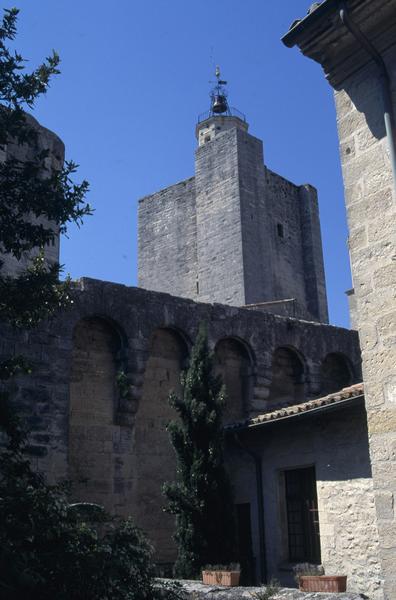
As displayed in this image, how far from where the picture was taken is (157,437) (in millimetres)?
13727

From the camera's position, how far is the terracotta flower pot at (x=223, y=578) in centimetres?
992

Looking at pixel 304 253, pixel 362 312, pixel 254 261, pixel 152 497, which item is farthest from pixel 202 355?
pixel 304 253

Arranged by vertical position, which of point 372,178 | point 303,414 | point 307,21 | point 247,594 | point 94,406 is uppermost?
point 307,21

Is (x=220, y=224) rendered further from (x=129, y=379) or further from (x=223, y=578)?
(x=223, y=578)

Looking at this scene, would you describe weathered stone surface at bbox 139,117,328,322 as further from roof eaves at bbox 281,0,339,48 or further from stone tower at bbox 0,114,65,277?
roof eaves at bbox 281,0,339,48

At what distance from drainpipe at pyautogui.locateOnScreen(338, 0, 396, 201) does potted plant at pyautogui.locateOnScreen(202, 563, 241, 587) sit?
6.44 metres

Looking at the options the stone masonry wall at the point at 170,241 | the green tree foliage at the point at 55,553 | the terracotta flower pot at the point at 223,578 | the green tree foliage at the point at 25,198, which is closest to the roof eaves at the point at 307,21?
the green tree foliage at the point at 25,198

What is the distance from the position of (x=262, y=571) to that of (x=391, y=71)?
9284mm

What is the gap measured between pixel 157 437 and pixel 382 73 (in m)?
9.22

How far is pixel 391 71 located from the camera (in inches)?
231

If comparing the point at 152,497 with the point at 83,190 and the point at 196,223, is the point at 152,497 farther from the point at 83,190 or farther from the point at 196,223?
the point at 196,223

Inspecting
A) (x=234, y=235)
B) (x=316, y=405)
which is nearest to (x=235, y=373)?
(x=316, y=405)

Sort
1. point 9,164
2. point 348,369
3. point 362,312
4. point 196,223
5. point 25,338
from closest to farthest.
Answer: point 362,312 < point 9,164 < point 25,338 < point 348,369 < point 196,223

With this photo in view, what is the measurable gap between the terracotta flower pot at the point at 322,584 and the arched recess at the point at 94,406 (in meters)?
4.43
